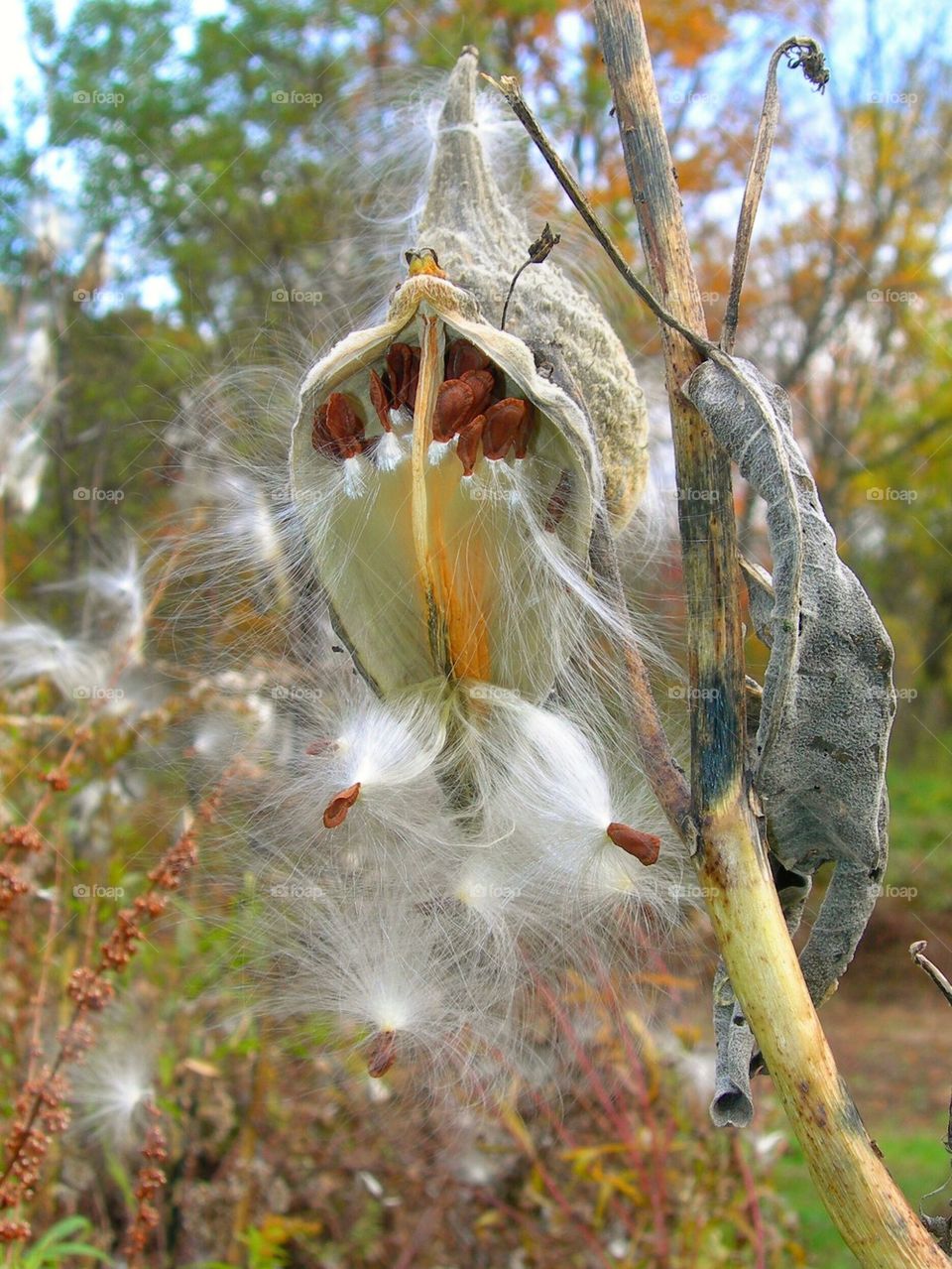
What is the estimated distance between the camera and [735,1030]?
90 centimetres

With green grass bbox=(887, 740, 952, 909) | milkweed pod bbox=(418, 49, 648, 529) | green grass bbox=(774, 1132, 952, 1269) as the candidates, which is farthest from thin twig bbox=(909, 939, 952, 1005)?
green grass bbox=(887, 740, 952, 909)

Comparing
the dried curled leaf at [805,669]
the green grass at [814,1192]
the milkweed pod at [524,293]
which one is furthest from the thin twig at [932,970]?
the green grass at [814,1192]

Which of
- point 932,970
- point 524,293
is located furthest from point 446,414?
point 932,970

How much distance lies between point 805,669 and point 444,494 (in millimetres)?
366

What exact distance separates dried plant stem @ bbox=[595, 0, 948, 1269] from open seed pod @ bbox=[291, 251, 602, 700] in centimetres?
15

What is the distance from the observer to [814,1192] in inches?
176

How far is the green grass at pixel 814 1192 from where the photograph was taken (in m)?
4.47

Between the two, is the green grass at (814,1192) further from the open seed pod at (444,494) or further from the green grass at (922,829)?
the open seed pod at (444,494)

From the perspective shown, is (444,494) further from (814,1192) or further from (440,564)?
(814,1192)

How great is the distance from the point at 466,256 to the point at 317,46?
5373 mm

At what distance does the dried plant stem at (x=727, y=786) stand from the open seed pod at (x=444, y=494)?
0.15 metres

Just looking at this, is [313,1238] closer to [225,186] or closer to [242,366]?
[242,366]

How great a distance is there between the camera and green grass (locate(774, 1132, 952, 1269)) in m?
4.47

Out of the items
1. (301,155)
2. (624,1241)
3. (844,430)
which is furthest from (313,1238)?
(844,430)
